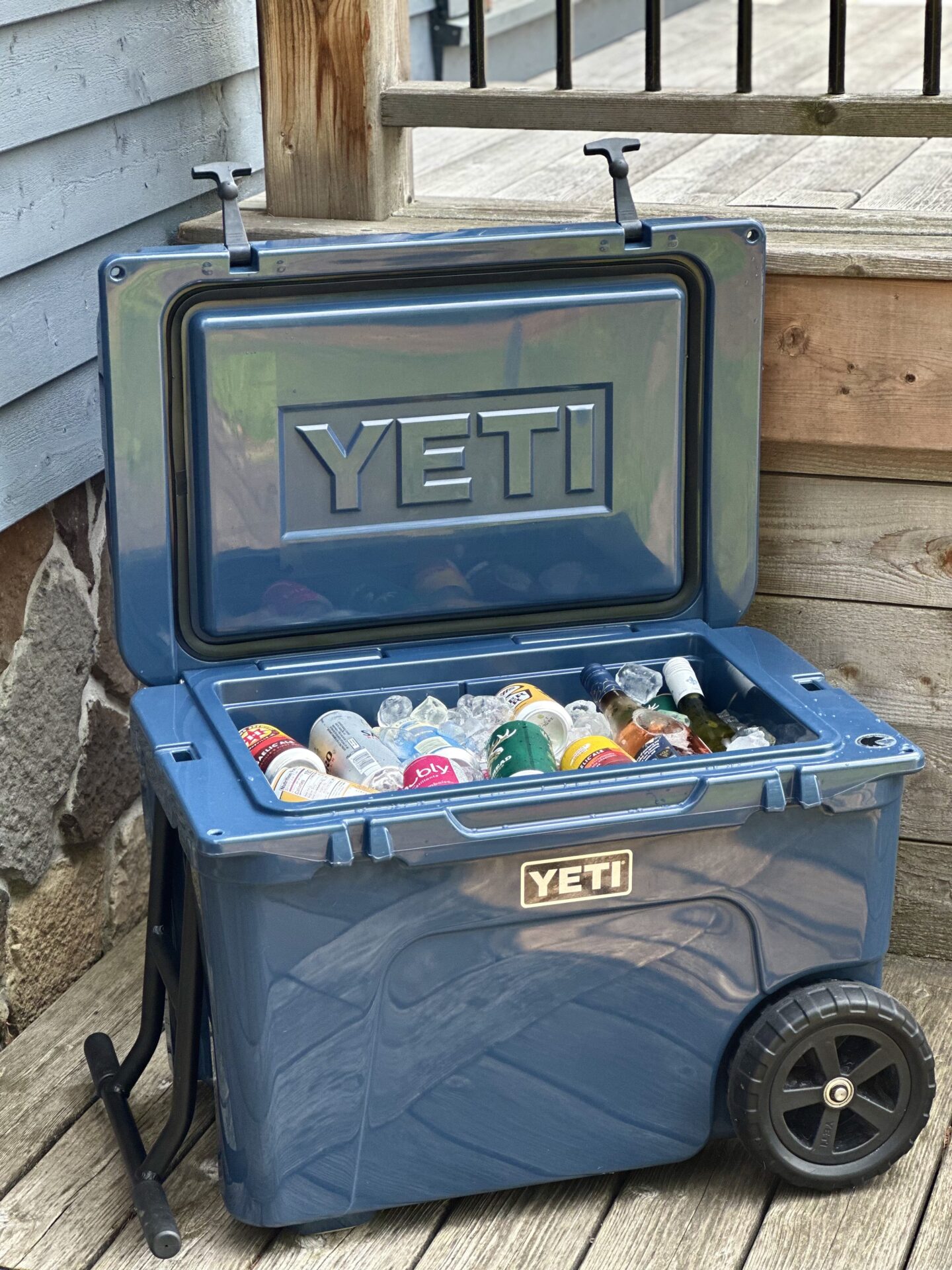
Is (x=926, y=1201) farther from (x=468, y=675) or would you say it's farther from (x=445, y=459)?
(x=445, y=459)

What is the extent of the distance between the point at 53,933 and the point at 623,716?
3.09 feet

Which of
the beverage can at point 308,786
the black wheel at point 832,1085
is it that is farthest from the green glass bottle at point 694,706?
the beverage can at point 308,786

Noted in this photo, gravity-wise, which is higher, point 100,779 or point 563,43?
point 563,43

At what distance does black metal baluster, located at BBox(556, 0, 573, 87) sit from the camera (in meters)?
2.21

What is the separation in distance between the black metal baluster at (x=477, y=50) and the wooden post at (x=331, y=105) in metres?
0.10

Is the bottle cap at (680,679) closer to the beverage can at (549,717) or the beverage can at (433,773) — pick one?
the beverage can at (549,717)

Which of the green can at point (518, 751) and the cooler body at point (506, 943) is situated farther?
the green can at point (518, 751)

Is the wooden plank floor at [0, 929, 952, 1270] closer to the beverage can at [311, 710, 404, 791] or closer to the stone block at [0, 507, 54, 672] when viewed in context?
the beverage can at [311, 710, 404, 791]

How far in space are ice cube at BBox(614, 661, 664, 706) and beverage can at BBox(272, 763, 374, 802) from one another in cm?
40

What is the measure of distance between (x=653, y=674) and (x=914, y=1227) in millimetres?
712

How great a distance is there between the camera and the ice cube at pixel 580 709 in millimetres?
1988

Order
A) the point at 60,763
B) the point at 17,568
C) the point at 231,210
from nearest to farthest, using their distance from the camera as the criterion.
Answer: the point at 231,210 < the point at 17,568 < the point at 60,763

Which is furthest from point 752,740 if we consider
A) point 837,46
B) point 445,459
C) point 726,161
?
point 726,161

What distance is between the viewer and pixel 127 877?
2.55 m
